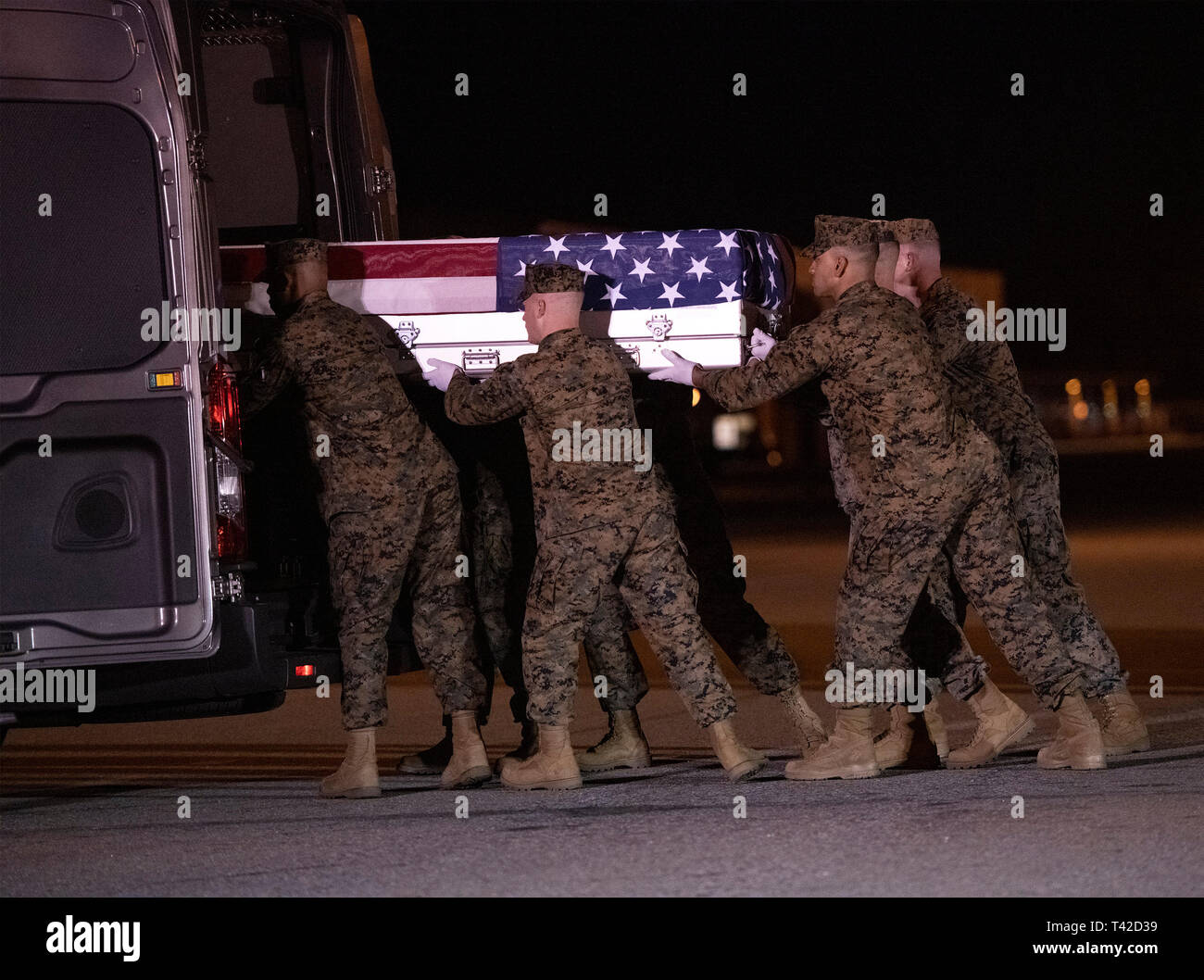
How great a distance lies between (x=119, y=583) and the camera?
6.38 metres

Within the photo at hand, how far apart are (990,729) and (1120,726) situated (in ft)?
1.86

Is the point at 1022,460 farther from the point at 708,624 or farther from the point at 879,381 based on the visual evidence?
the point at 708,624

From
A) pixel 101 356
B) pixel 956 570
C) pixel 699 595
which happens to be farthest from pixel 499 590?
pixel 101 356

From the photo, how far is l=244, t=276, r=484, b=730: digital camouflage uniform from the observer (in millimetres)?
6809

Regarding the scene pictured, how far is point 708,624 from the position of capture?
7438 millimetres

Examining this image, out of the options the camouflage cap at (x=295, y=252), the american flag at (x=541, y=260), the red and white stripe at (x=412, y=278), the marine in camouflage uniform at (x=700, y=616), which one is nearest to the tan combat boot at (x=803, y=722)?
the marine in camouflage uniform at (x=700, y=616)

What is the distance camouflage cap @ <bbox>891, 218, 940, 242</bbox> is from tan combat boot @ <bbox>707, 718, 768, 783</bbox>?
202cm

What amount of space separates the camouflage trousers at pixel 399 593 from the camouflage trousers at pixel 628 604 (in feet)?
1.07

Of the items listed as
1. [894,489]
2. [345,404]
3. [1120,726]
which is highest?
[345,404]

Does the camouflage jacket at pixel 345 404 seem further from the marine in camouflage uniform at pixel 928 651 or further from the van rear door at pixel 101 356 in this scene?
the marine in camouflage uniform at pixel 928 651

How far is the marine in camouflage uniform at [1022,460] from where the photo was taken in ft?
23.9
